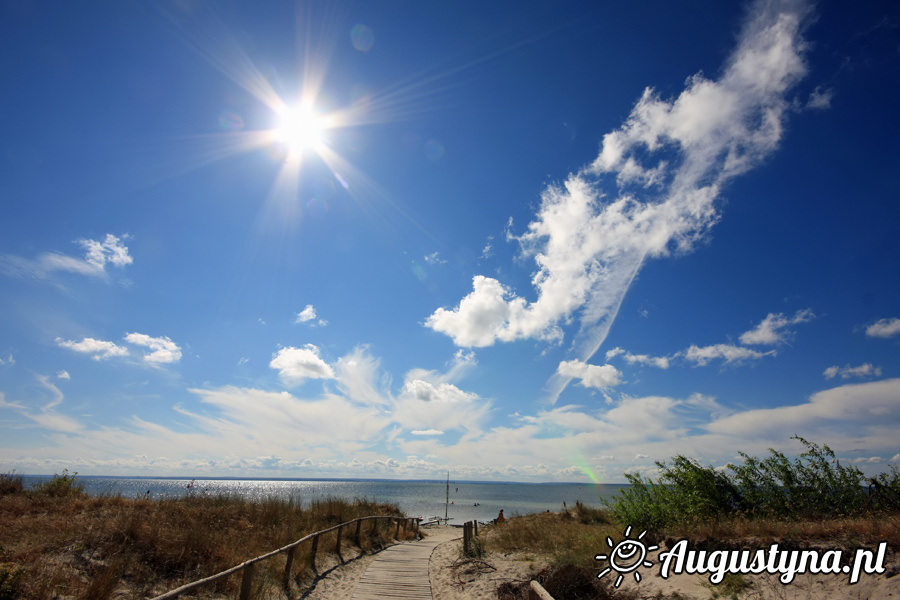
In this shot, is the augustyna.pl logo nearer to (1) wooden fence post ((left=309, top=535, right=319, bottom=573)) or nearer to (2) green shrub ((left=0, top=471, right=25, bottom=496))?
(1) wooden fence post ((left=309, top=535, right=319, bottom=573))

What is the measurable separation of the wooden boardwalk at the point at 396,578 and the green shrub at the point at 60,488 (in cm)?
1235

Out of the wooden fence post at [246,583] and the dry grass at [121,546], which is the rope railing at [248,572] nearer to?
the wooden fence post at [246,583]

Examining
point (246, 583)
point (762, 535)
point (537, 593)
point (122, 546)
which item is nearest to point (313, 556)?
point (246, 583)

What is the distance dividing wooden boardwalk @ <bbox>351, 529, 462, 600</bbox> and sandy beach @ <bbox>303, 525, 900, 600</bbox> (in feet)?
0.92

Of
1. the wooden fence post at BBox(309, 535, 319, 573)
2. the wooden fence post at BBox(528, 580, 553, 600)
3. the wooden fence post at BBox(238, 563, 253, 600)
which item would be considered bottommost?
the wooden fence post at BBox(309, 535, 319, 573)

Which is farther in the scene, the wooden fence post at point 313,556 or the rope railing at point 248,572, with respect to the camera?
the wooden fence post at point 313,556

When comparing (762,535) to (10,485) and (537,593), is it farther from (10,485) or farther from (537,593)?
(10,485)

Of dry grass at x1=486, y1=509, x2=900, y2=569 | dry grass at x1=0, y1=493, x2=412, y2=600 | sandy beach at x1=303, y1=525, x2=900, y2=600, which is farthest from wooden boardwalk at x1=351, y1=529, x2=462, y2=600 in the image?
dry grass at x1=486, y1=509, x2=900, y2=569

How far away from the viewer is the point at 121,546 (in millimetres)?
8977

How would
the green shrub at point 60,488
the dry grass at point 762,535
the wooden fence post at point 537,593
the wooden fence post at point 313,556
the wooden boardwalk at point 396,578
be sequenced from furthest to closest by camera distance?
the green shrub at point 60,488 → the wooden fence post at point 313,556 → the wooden boardwalk at point 396,578 → the dry grass at point 762,535 → the wooden fence post at point 537,593

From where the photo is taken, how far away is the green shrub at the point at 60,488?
51.1 ft

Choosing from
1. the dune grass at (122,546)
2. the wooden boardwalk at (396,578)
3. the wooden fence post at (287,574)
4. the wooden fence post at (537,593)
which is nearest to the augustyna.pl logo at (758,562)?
the wooden boardwalk at (396,578)

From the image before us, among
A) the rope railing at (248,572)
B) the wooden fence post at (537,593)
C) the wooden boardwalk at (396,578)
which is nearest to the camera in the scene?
the wooden fence post at (537,593)

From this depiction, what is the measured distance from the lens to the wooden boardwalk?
34.7 ft
